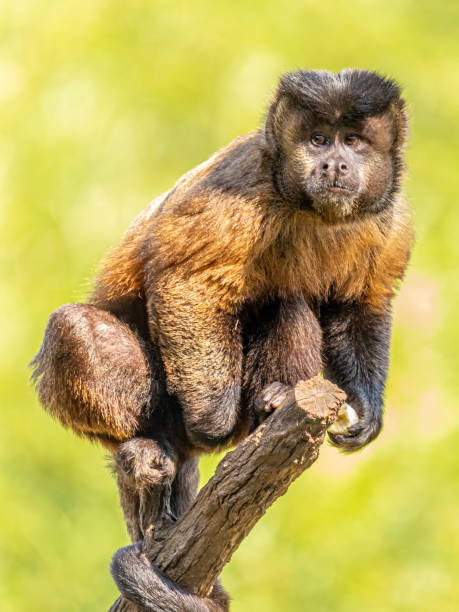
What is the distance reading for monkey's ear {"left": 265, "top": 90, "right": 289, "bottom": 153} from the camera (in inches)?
269

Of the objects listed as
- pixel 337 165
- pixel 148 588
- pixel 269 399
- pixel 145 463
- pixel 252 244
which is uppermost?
pixel 337 165

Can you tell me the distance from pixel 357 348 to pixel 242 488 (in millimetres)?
1787

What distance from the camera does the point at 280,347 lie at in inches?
275

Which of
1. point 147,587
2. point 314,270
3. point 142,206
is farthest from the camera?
point 142,206

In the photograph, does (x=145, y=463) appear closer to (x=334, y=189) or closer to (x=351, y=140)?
(x=334, y=189)

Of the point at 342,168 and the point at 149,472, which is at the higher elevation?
the point at 342,168

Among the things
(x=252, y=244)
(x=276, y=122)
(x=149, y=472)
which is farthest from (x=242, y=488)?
(x=276, y=122)

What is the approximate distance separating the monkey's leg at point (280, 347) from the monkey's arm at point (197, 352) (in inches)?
8.0

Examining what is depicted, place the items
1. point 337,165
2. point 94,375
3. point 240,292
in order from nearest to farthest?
point 337,165 → point 240,292 → point 94,375

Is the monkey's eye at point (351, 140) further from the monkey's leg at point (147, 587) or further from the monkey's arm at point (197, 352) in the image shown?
the monkey's leg at point (147, 587)

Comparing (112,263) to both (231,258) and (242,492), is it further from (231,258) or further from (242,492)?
(242,492)

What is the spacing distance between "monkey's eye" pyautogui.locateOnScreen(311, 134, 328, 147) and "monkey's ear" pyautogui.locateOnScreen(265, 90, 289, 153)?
9.1 inches

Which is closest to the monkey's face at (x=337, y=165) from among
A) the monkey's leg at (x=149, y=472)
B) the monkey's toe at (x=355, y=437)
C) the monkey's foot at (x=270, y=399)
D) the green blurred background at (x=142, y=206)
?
the monkey's foot at (x=270, y=399)

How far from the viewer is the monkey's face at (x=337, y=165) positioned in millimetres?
6578
